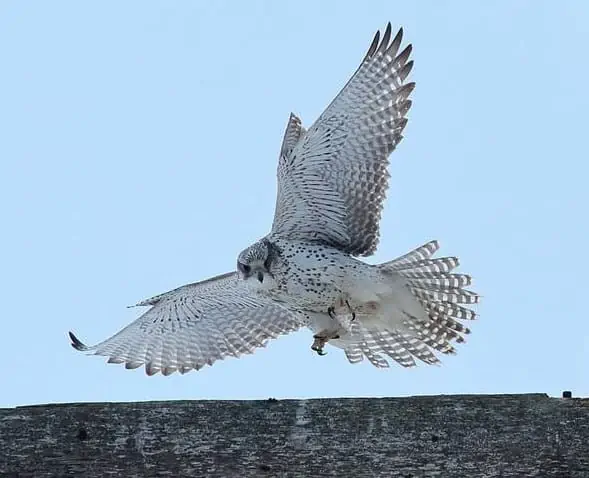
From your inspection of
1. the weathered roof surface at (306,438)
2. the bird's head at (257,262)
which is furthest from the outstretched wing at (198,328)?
the weathered roof surface at (306,438)

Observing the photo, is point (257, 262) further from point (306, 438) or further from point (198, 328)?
point (306, 438)

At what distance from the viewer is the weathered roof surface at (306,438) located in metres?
3.71

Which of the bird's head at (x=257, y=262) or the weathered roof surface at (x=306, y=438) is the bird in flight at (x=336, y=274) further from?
the weathered roof surface at (x=306, y=438)

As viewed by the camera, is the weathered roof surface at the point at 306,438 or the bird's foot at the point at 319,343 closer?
the weathered roof surface at the point at 306,438

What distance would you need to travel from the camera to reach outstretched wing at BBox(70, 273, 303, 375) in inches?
303

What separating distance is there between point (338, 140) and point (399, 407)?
4.26 m

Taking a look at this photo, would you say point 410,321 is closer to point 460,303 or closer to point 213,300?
point 460,303

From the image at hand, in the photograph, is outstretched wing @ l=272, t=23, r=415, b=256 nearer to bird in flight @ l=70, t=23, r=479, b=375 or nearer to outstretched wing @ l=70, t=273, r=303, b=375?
bird in flight @ l=70, t=23, r=479, b=375

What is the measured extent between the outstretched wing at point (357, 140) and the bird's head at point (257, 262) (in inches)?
15.0

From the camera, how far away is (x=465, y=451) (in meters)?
3.74

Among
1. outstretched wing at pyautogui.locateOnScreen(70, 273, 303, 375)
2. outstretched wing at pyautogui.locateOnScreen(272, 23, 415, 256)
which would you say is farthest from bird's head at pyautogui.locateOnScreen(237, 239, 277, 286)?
outstretched wing at pyautogui.locateOnScreen(272, 23, 415, 256)

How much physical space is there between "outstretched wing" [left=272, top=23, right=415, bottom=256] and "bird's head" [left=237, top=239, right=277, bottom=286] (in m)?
0.38

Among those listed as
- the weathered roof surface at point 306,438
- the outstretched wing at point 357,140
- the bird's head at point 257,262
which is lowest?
the weathered roof surface at point 306,438

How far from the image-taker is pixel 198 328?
8281mm
